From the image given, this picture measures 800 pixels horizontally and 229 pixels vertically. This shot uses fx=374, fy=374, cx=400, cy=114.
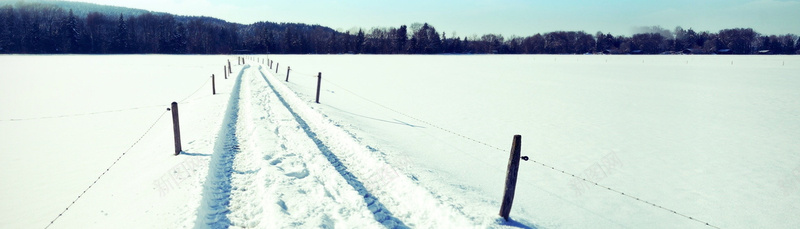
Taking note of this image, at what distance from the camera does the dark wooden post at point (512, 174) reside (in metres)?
4.71

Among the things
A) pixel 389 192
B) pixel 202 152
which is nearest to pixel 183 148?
pixel 202 152

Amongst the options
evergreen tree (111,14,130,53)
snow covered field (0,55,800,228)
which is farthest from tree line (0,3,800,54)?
snow covered field (0,55,800,228)

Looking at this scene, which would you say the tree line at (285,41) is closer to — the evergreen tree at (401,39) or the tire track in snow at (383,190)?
the evergreen tree at (401,39)

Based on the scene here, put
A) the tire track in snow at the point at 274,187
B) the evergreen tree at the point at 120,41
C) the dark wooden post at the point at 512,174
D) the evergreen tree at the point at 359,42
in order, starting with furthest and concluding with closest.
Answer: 1. the evergreen tree at the point at 359,42
2. the evergreen tree at the point at 120,41
3. the tire track in snow at the point at 274,187
4. the dark wooden post at the point at 512,174

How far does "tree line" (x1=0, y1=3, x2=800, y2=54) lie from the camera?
96125mm

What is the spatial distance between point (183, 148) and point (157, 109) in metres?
7.59

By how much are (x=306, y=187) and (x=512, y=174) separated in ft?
10.7

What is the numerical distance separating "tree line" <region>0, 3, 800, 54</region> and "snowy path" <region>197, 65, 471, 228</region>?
108567mm

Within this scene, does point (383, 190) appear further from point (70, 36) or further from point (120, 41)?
point (70, 36)

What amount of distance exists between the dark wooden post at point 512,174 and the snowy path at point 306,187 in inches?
24.0

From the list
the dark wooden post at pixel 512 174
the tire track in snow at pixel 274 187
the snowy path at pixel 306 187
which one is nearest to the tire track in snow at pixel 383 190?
the snowy path at pixel 306 187

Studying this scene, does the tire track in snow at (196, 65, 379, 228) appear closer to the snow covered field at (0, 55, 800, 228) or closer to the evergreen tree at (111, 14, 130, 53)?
the snow covered field at (0, 55, 800, 228)

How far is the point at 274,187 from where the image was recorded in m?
5.98

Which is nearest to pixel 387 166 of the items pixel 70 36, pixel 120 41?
pixel 120 41
